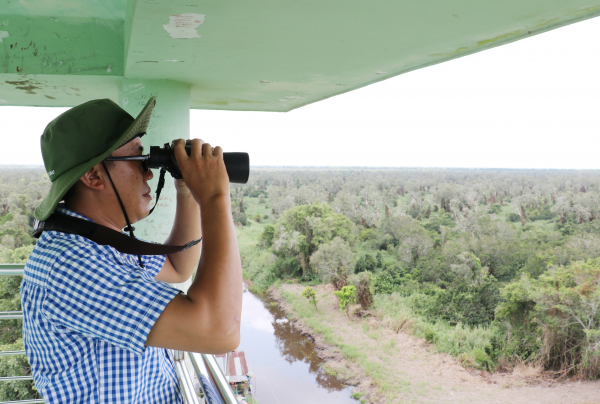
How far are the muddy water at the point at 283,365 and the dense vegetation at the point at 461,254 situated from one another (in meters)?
3.04

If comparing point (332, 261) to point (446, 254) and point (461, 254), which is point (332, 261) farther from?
point (461, 254)

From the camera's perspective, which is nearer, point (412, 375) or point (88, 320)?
point (88, 320)

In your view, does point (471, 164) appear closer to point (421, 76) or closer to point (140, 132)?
point (421, 76)

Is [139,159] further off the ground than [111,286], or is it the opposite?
[139,159]

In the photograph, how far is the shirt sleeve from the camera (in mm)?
461

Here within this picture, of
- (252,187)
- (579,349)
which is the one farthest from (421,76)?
(579,349)

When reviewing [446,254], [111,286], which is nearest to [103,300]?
[111,286]

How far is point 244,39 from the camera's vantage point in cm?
119

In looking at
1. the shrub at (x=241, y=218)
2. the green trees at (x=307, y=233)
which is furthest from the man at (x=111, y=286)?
the shrub at (x=241, y=218)

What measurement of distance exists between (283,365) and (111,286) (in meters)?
16.8

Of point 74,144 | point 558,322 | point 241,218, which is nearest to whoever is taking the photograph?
point 74,144

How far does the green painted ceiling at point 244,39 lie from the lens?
101 centimetres

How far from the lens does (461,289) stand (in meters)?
17.4

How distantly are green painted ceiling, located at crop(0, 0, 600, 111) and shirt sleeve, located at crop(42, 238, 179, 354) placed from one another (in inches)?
27.2
